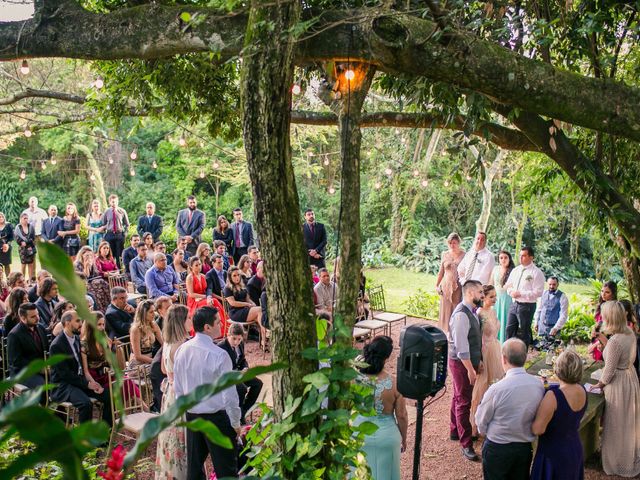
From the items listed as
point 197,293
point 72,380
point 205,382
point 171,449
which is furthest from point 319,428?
point 197,293

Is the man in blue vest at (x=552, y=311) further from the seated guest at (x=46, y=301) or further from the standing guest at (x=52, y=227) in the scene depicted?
the standing guest at (x=52, y=227)

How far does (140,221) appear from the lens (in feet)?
43.5

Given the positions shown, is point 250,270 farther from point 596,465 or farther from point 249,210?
point 249,210

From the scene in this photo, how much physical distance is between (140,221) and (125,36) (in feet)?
30.2

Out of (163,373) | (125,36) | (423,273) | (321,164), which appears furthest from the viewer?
(321,164)

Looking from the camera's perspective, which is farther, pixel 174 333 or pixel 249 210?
pixel 249 210

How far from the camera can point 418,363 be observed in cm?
442

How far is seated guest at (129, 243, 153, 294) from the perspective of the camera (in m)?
10.1

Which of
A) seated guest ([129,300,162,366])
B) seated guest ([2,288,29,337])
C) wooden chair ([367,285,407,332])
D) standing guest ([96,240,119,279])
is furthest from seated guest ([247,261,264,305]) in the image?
seated guest ([2,288,29,337])

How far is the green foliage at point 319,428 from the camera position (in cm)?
311

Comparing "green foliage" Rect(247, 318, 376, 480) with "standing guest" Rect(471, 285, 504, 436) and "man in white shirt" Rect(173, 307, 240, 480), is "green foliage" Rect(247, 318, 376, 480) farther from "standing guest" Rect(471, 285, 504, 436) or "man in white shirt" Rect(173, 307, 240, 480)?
"standing guest" Rect(471, 285, 504, 436)

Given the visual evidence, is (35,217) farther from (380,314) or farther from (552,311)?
(552,311)

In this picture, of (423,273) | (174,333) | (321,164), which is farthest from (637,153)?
(321,164)

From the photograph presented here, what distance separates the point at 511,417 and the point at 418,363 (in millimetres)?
690
